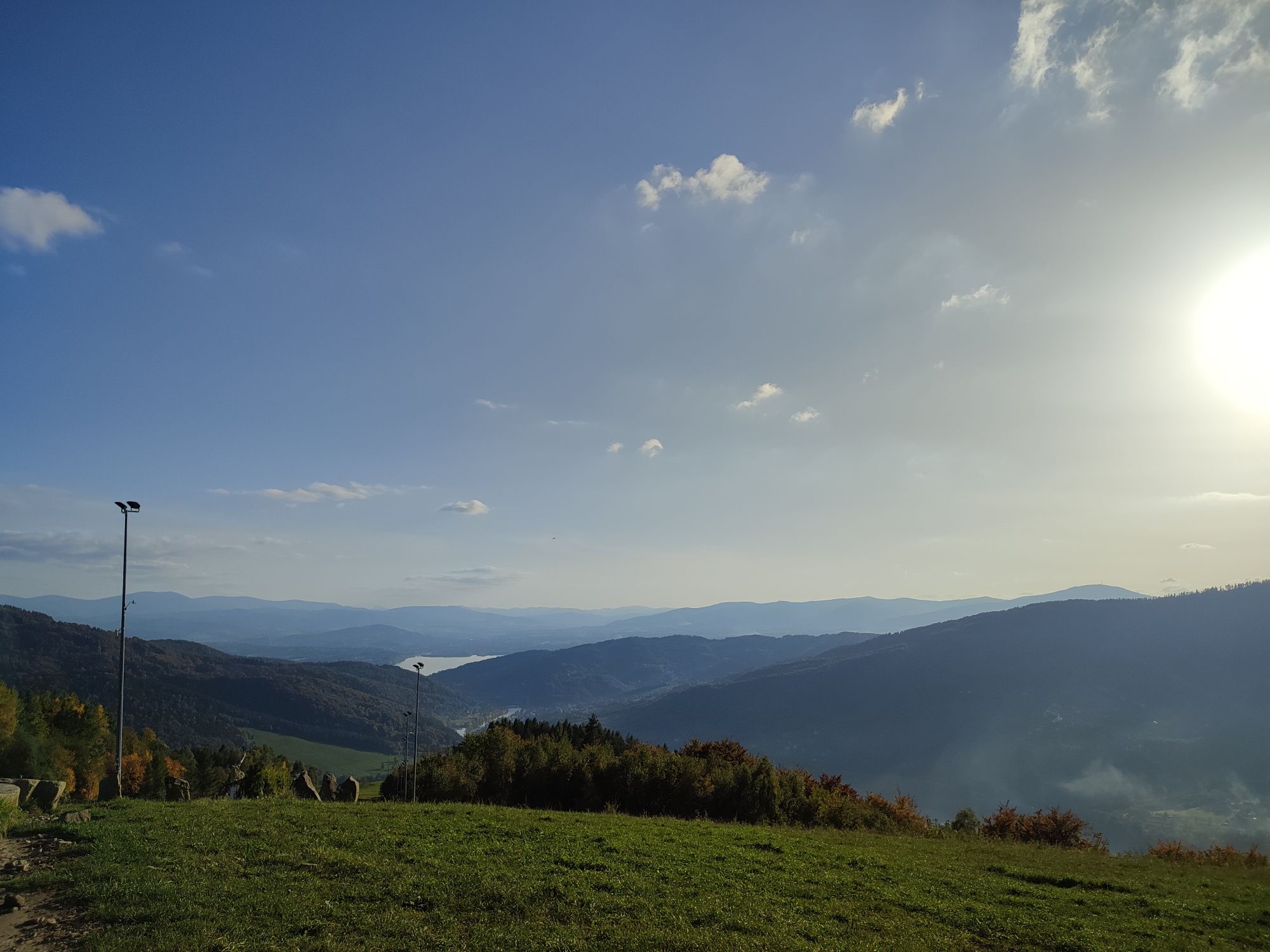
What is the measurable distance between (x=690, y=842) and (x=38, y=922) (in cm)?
→ 1514

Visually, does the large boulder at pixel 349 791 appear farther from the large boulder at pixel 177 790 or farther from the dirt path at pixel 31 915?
the dirt path at pixel 31 915

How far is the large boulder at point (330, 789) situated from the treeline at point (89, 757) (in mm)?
2130

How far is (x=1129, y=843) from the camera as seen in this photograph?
179125 mm

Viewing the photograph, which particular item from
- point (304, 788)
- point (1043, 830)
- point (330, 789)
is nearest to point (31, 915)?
point (304, 788)

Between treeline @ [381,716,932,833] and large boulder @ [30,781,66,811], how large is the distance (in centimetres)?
2106

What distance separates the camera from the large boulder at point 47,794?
1945 cm

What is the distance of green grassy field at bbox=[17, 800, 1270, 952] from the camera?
10.7 meters

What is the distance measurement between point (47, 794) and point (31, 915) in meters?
12.6

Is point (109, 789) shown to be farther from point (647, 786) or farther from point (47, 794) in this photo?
point (647, 786)

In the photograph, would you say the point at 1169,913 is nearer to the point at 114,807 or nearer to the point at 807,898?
Result: the point at 807,898

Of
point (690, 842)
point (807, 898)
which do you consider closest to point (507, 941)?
point (807, 898)

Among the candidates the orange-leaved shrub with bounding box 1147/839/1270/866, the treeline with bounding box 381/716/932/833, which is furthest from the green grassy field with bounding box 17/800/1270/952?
the treeline with bounding box 381/716/932/833

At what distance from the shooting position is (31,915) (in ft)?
34.8

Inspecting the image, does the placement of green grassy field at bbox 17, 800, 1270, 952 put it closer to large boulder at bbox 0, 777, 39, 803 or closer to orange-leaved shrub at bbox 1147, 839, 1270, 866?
large boulder at bbox 0, 777, 39, 803
